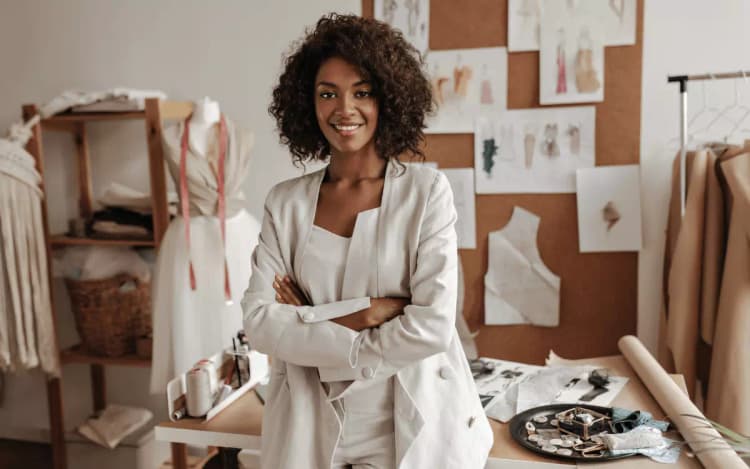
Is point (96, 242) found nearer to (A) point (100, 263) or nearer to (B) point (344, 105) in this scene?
(A) point (100, 263)

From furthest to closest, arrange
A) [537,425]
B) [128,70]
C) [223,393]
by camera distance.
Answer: [128,70]
[223,393]
[537,425]

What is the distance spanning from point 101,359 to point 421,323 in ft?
6.55

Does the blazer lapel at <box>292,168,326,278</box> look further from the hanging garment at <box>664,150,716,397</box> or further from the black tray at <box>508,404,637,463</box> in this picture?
the hanging garment at <box>664,150,716,397</box>

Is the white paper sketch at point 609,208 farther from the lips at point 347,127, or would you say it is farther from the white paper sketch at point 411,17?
the lips at point 347,127

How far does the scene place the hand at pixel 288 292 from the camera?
4.64 ft

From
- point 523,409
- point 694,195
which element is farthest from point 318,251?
point 694,195

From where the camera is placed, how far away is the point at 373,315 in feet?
4.41

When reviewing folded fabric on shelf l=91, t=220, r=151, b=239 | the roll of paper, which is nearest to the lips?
the roll of paper

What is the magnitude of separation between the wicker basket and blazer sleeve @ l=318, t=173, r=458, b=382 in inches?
67.7

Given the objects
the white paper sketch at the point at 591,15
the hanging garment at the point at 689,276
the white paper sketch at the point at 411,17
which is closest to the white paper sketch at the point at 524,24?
the white paper sketch at the point at 591,15

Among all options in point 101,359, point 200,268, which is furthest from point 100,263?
point 200,268

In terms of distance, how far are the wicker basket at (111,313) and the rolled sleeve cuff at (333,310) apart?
5.63 ft

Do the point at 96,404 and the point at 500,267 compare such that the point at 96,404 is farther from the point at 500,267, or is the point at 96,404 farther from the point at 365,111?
the point at 365,111

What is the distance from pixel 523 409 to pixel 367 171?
69 centimetres
